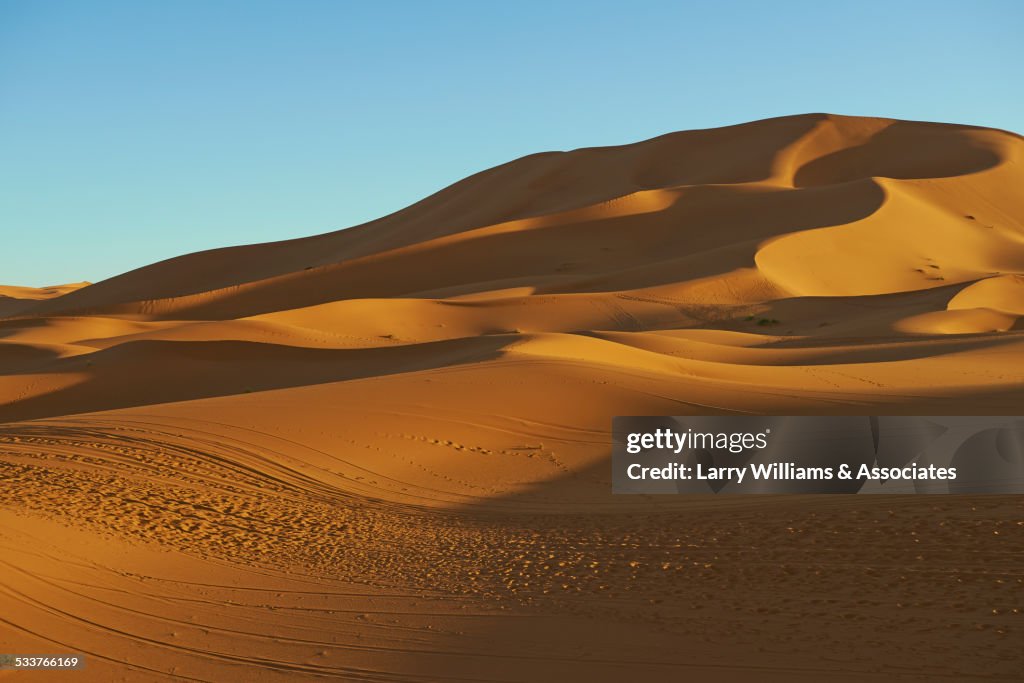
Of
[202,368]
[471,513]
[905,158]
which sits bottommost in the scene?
[471,513]

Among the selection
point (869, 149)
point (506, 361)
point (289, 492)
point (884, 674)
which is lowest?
point (884, 674)

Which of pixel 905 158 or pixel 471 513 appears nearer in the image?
pixel 471 513

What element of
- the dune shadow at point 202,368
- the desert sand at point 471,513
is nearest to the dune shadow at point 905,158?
the desert sand at point 471,513

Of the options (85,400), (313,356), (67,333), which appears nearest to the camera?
(85,400)

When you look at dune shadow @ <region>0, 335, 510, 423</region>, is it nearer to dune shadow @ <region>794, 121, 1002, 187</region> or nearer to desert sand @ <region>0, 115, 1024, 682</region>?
desert sand @ <region>0, 115, 1024, 682</region>

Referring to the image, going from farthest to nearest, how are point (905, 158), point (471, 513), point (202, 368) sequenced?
point (905, 158)
point (202, 368)
point (471, 513)

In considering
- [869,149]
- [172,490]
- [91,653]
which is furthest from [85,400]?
[869,149]

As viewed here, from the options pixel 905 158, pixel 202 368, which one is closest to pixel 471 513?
pixel 202 368

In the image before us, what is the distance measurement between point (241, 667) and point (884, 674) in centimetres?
320

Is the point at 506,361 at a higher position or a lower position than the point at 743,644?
higher

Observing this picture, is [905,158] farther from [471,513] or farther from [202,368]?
[471,513]

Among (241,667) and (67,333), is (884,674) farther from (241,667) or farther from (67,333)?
(67,333)

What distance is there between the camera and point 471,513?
8898 mm

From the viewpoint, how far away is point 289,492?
9.05 metres
